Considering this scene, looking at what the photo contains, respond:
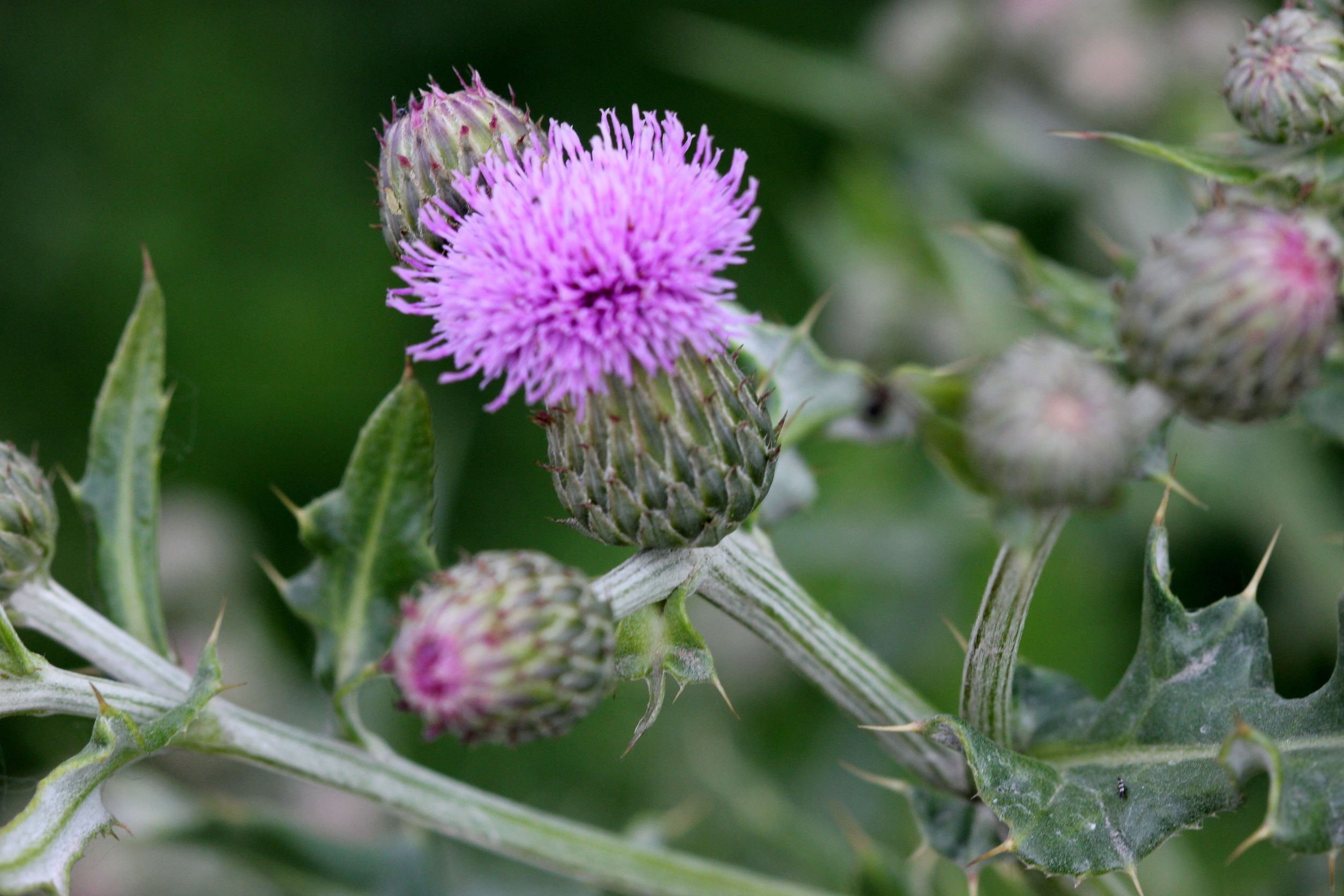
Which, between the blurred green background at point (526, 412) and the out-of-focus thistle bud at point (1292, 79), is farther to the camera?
the blurred green background at point (526, 412)

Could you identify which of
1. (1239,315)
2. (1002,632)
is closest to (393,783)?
(1002,632)

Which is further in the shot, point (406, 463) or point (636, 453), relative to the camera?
point (406, 463)

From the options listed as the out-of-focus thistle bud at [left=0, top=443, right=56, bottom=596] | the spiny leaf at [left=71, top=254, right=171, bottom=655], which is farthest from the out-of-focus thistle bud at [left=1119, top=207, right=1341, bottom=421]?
the out-of-focus thistle bud at [left=0, top=443, right=56, bottom=596]

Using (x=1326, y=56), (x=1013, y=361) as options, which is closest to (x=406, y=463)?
(x=1013, y=361)

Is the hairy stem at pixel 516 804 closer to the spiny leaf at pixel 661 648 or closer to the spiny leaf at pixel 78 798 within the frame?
the spiny leaf at pixel 661 648

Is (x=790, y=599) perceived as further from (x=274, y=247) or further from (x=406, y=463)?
(x=274, y=247)

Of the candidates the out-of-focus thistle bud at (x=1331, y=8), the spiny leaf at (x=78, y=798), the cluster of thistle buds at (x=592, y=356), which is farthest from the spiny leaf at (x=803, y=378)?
the spiny leaf at (x=78, y=798)
